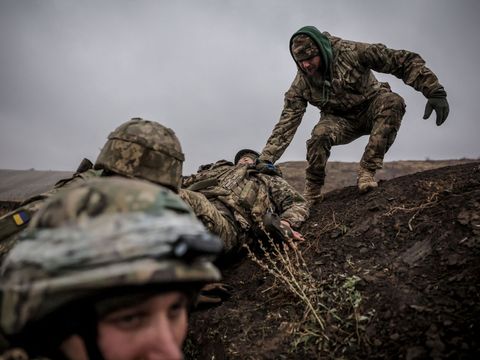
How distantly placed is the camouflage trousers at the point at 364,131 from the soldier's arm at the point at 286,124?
0.40 meters

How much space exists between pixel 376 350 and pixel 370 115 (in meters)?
3.45

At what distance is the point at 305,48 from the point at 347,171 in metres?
14.0

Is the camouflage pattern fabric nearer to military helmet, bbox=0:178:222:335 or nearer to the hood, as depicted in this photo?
the hood

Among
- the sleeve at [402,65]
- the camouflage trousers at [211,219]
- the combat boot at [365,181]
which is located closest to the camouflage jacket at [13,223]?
the camouflage trousers at [211,219]

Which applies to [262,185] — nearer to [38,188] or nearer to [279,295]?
[279,295]

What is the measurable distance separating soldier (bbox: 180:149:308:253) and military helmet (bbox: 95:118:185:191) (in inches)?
22.8

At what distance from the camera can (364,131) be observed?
5.04m

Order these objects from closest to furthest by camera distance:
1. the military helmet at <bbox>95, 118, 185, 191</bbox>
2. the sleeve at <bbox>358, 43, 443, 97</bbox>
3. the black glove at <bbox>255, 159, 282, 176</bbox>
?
the military helmet at <bbox>95, 118, 185, 191</bbox>
the sleeve at <bbox>358, 43, 443, 97</bbox>
the black glove at <bbox>255, 159, 282, 176</bbox>

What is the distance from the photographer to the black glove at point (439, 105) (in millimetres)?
3750

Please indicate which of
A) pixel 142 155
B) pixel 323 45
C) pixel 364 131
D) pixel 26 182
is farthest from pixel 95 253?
pixel 26 182

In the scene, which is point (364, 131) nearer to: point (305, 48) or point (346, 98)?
point (346, 98)

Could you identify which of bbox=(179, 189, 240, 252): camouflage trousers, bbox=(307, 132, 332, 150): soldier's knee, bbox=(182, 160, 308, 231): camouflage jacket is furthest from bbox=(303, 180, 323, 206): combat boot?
bbox=(179, 189, 240, 252): camouflage trousers

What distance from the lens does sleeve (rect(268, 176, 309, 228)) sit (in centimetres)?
412

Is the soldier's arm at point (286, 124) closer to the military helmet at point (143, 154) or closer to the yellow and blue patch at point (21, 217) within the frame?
the military helmet at point (143, 154)
